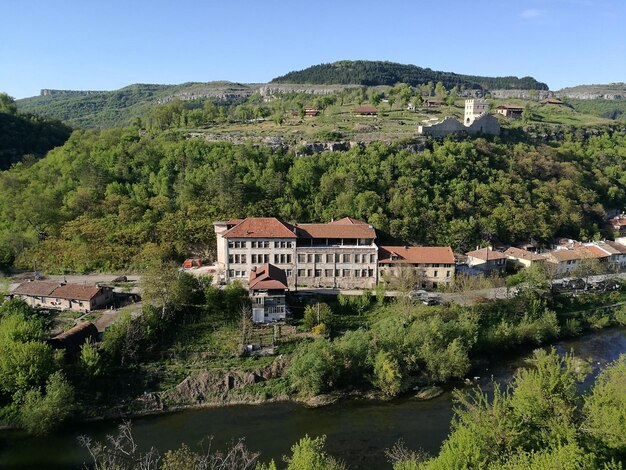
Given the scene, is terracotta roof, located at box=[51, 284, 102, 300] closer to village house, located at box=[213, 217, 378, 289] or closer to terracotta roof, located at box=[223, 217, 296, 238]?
village house, located at box=[213, 217, 378, 289]

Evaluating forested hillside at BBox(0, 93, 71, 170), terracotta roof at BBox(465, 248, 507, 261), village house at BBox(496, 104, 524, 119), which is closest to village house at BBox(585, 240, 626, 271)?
terracotta roof at BBox(465, 248, 507, 261)

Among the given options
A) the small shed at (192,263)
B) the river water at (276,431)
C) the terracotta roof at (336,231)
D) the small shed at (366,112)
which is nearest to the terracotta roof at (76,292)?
the small shed at (192,263)

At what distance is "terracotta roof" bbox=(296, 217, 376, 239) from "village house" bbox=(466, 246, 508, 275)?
37.5ft

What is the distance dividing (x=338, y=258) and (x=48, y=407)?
25727mm

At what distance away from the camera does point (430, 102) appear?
3917 inches

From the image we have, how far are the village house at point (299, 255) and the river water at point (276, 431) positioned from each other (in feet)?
51.4

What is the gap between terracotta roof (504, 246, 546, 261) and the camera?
4878 cm

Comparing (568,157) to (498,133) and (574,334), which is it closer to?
(498,133)

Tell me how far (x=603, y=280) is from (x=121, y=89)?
639ft

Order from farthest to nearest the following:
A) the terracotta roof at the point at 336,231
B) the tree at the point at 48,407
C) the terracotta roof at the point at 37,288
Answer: the terracotta roof at the point at 336,231
the terracotta roof at the point at 37,288
the tree at the point at 48,407

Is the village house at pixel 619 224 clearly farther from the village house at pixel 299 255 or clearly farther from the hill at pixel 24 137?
the hill at pixel 24 137

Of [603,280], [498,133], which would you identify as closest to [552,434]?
[603,280]

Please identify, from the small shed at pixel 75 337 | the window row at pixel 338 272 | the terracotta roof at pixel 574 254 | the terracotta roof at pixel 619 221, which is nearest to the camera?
the small shed at pixel 75 337

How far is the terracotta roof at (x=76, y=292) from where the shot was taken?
38.0 m
